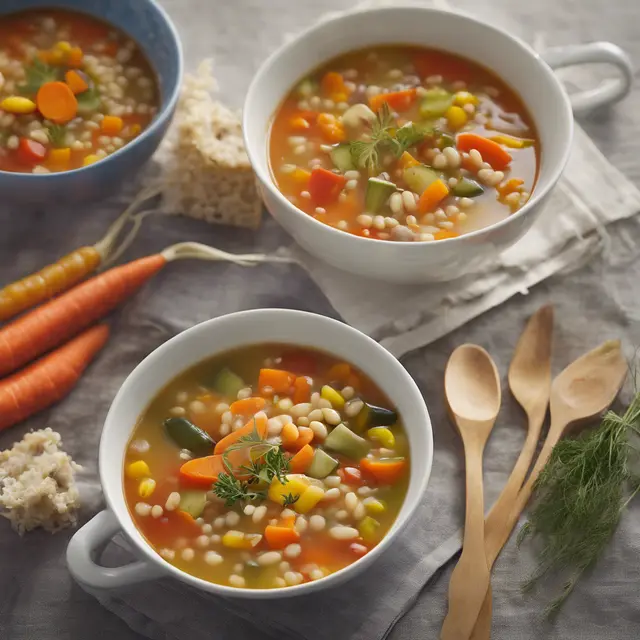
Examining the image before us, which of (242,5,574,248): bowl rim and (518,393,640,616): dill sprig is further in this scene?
(242,5,574,248): bowl rim

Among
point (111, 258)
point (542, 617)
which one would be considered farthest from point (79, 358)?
point (542, 617)

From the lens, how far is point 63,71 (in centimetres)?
358

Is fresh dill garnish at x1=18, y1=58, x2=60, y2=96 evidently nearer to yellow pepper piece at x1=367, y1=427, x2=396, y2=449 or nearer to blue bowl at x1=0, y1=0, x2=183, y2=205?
blue bowl at x1=0, y1=0, x2=183, y2=205

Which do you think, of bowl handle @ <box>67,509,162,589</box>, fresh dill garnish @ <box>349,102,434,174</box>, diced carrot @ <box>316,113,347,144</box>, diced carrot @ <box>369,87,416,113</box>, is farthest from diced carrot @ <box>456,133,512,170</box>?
bowl handle @ <box>67,509,162,589</box>

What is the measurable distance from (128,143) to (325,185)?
2.31ft

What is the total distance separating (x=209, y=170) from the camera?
3.39 m

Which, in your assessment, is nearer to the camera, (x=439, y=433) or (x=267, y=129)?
(x=439, y=433)

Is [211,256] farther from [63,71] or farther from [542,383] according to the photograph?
[542,383]

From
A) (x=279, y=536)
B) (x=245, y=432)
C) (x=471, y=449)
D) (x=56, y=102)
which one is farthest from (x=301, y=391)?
(x=56, y=102)

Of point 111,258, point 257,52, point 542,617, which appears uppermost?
point 257,52

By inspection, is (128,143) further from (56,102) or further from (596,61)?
(596,61)

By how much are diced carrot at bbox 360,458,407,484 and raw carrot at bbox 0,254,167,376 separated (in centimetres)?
113

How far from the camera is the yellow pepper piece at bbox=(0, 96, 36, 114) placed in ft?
11.1

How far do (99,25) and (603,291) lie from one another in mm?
2096
